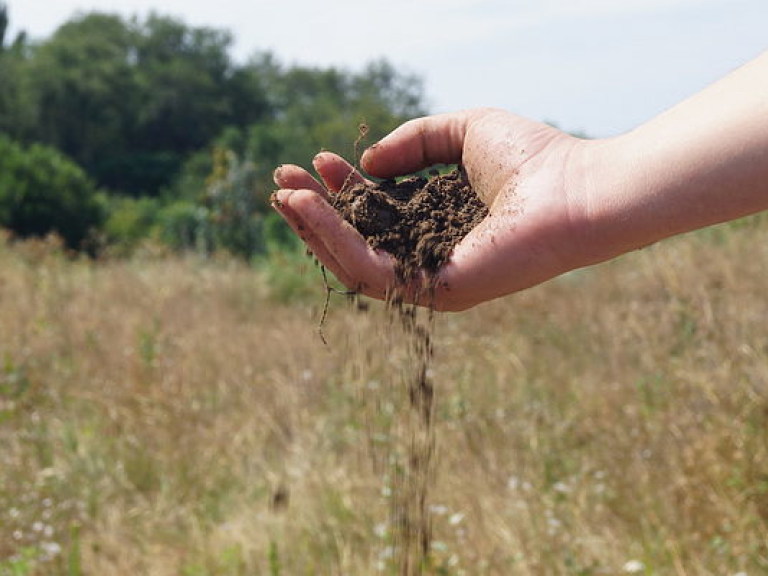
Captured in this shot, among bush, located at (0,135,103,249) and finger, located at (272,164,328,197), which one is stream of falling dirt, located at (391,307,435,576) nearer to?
finger, located at (272,164,328,197)

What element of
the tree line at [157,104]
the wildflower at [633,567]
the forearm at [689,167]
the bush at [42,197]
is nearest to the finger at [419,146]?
the forearm at [689,167]

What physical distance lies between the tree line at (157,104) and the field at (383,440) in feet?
54.5

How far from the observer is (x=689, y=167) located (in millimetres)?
1537

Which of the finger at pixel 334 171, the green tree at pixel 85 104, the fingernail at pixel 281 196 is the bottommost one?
the fingernail at pixel 281 196

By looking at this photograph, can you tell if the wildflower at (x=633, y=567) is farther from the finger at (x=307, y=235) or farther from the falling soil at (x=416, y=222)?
the finger at (x=307, y=235)

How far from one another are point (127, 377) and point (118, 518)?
4.91 feet

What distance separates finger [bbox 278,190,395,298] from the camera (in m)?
1.75

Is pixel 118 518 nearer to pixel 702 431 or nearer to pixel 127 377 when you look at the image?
pixel 127 377

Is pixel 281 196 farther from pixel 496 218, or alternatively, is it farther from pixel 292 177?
pixel 496 218

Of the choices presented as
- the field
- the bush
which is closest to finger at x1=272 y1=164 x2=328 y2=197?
the field

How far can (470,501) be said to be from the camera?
3.19m

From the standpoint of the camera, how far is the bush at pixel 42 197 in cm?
1627

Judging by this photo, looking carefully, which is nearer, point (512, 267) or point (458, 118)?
point (512, 267)

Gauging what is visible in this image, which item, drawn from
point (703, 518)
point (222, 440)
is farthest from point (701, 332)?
point (222, 440)
